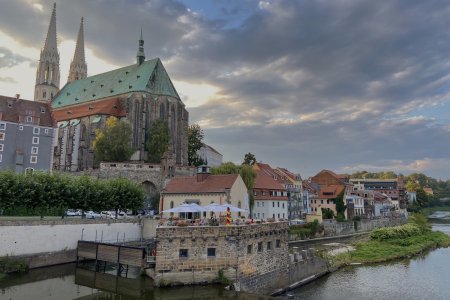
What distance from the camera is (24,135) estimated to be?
2699 inches

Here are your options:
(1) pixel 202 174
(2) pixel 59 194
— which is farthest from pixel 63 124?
(2) pixel 59 194

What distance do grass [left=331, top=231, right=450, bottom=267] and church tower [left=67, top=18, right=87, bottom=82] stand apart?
113 metres

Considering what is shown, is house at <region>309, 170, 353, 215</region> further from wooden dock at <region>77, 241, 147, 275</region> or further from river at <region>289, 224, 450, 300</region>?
wooden dock at <region>77, 241, 147, 275</region>

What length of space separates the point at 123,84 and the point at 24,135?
35.8 m

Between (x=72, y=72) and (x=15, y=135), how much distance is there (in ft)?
242

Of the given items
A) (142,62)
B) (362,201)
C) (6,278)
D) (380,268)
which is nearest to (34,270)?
(6,278)

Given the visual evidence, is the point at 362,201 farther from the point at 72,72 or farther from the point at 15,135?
the point at 72,72

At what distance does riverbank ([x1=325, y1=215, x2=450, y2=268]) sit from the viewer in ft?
153

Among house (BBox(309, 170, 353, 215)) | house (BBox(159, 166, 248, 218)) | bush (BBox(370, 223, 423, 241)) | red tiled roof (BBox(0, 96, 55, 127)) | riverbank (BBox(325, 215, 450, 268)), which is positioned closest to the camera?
riverbank (BBox(325, 215, 450, 268))

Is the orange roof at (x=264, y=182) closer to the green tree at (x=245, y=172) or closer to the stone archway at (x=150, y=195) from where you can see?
the green tree at (x=245, y=172)

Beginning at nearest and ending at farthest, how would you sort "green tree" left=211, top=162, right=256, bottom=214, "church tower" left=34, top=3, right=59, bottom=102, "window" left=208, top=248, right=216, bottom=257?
1. "window" left=208, top=248, right=216, bottom=257
2. "green tree" left=211, top=162, right=256, bottom=214
3. "church tower" left=34, top=3, right=59, bottom=102

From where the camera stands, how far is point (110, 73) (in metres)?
110

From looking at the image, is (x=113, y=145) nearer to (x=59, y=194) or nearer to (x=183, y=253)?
(x=59, y=194)

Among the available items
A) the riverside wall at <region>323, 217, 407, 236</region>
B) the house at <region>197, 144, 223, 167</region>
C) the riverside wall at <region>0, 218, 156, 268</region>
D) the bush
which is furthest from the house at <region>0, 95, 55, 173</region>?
the house at <region>197, 144, 223, 167</region>
